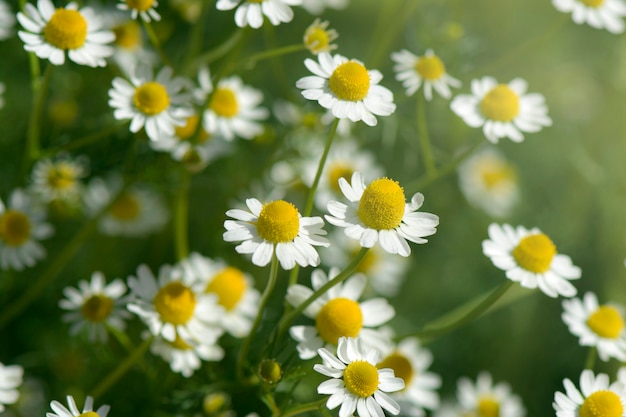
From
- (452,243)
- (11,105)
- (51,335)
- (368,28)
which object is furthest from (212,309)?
(368,28)

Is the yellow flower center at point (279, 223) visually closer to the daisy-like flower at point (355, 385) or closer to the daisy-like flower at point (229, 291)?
the daisy-like flower at point (355, 385)

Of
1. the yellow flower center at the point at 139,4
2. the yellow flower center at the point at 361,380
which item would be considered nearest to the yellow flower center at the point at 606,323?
the yellow flower center at the point at 361,380

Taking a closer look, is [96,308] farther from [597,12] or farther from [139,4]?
[597,12]

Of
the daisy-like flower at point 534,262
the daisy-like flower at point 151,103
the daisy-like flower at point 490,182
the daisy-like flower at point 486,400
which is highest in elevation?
the daisy-like flower at point 151,103

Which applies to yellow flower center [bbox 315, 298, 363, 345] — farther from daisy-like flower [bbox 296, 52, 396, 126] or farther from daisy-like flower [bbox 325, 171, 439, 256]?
daisy-like flower [bbox 296, 52, 396, 126]

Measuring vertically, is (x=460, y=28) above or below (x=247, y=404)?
above

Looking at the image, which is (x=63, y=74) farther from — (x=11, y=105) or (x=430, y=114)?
(x=430, y=114)

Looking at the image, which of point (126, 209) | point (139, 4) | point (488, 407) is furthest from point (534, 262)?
point (126, 209)
